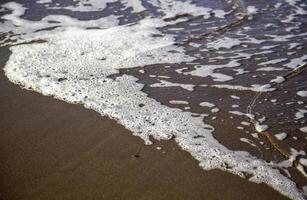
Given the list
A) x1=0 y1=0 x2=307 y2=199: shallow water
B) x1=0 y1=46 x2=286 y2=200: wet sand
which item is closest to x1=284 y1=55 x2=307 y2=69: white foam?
x1=0 y1=0 x2=307 y2=199: shallow water

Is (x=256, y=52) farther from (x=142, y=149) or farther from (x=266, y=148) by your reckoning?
(x=142, y=149)

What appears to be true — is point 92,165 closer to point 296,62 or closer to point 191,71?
point 191,71

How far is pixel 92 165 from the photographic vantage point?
2.89 m

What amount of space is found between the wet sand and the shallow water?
16cm

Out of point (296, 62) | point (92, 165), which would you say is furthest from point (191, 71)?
point (92, 165)

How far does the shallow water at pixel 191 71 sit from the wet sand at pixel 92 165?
0.52 ft

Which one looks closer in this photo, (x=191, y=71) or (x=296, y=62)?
(x=191, y=71)

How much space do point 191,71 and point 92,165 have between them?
207cm

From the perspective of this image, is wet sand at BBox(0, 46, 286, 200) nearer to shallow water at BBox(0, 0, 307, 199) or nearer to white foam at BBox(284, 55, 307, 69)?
shallow water at BBox(0, 0, 307, 199)

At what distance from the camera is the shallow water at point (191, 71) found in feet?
10.3

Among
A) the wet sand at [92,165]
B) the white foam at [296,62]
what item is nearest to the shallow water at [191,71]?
the white foam at [296,62]

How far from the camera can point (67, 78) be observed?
4312 millimetres

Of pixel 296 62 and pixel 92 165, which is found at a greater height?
pixel 92 165

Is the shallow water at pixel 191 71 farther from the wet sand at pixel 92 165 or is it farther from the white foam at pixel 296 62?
the wet sand at pixel 92 165
